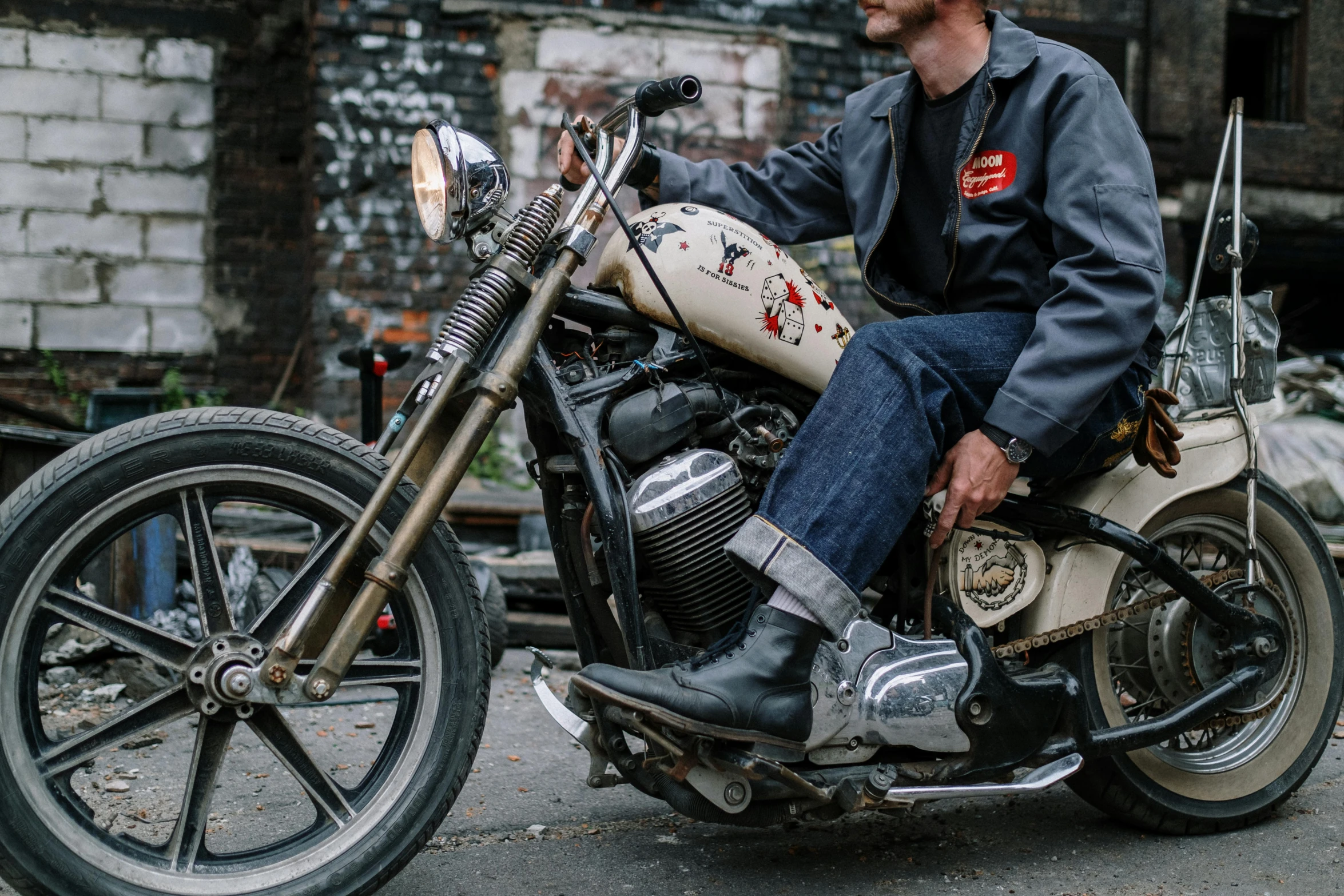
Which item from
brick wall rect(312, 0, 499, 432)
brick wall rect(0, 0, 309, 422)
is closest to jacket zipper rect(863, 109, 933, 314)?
brick wall rect(312, 0, 499, 432)

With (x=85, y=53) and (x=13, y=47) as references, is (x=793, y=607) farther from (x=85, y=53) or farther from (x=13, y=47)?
(x=13, y=47)

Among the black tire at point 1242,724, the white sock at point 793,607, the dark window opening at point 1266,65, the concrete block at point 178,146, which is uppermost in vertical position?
the dark window opening at point 1266,65

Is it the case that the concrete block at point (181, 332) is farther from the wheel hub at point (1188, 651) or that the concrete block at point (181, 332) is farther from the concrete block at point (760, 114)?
the wheel hub at point (1188, 651)

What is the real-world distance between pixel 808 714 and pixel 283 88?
260 inches

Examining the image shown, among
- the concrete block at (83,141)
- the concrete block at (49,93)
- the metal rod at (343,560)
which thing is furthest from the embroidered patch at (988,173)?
the concrete block at (49,93)

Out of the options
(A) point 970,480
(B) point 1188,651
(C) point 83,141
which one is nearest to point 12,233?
(C) point 83,141

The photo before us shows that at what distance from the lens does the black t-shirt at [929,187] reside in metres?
2.29

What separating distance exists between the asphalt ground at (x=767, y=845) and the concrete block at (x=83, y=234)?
5.23 m

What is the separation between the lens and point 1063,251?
2.06m

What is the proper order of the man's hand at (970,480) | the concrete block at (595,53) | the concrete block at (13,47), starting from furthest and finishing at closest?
the concrete block at (13,47) → the concrete block at (595,53) → the man's hand at (970,480)

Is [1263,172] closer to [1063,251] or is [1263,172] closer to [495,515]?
[495,515]

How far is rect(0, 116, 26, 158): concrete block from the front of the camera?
271 inches

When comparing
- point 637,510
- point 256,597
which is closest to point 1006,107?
point 637,510

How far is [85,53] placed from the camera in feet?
22.8
